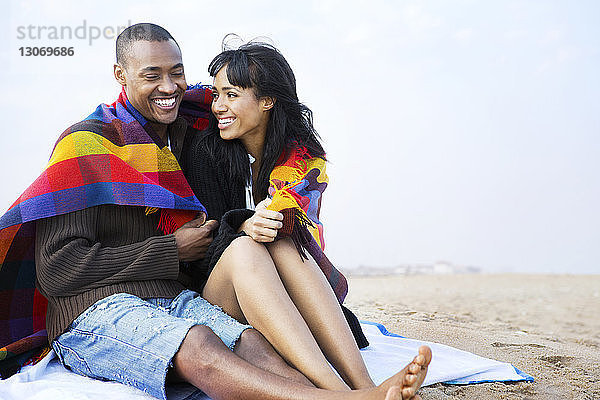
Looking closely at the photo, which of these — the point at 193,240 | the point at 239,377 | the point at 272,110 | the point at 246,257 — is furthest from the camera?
the point at 272,110

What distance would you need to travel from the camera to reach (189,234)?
2557 millimetres

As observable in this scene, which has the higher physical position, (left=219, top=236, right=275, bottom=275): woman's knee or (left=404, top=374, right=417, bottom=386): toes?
(left=219, top=236, right=275, bottom=275): woman's knee

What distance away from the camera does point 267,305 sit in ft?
7.15

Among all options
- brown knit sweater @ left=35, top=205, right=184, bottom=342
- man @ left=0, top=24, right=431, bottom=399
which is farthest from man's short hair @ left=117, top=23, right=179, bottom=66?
brown knit sweater @ left=35, top=205, right=184, bottom=342

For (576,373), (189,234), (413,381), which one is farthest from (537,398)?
(189,234)

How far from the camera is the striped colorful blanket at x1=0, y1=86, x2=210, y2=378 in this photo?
2.46 m

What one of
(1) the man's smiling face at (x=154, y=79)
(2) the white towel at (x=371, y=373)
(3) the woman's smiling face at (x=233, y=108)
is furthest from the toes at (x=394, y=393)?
(1) the man's smiling face at (x=154, y=79)

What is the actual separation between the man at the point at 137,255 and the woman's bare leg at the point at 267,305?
0.18 feet

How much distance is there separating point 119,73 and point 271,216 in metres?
1.12

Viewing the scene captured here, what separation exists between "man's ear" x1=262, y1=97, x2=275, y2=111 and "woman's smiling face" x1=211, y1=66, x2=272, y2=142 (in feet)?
0.06

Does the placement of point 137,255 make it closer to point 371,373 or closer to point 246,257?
point 246,257

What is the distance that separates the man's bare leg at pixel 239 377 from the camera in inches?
68.9

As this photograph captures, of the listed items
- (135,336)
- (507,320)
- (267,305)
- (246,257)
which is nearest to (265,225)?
(246,257)

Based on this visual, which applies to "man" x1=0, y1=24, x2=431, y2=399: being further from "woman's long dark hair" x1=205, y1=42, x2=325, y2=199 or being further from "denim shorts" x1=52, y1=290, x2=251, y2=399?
"woman's long dark hair" x1=205, y1=42, x2=325, y2=199
